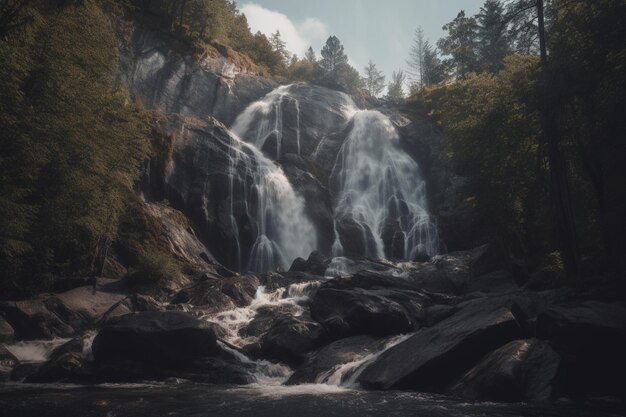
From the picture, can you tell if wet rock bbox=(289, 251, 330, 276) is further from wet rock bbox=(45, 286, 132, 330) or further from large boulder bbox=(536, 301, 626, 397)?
large boulder bbox=(536, 301, 626, 397)

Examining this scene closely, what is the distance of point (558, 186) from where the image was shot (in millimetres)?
15734

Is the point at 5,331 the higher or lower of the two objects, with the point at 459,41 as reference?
lower

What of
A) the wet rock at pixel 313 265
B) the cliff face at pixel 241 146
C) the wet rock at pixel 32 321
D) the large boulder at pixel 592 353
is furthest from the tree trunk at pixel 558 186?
the wet rock at pixel 32 321

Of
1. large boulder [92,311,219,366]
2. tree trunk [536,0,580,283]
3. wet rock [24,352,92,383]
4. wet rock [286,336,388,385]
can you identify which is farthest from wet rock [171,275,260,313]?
tree trunk [536,0,580,283]

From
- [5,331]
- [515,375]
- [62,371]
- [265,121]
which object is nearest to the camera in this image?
[515,375]

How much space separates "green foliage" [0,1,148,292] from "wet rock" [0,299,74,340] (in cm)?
134

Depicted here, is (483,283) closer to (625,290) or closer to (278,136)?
(625,290)

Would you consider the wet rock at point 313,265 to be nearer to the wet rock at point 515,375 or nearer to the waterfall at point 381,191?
the waterfall at point 381,191

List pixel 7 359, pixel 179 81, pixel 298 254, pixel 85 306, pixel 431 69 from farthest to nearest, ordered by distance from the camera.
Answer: pixel 431 69 < pixel 179 81 < pixel 298 254 < pixel 85 306 < pixel 7 359

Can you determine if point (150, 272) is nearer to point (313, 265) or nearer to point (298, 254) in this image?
point (313, 265)

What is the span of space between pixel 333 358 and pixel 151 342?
5.30m

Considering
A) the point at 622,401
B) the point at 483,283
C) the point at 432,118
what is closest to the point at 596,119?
the point at 622,401

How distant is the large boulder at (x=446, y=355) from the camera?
408 inches

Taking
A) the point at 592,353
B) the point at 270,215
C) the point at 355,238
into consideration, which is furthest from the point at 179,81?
the point at 592,353
